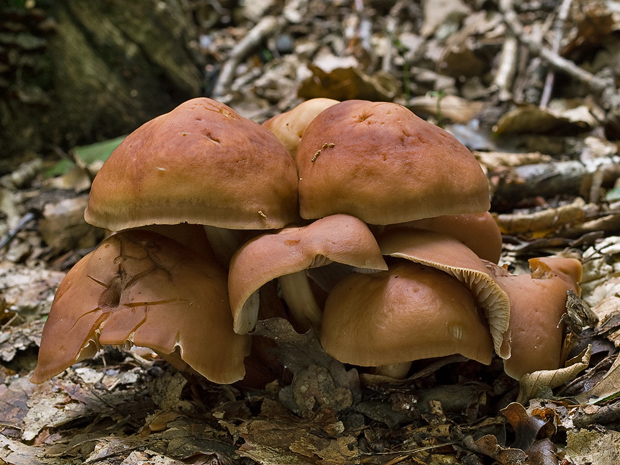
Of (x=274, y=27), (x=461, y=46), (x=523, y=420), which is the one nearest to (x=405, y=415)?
(x=523, y=420)

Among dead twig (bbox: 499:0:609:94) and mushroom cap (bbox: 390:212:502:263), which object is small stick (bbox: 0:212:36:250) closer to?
mushroom cap (bbox: 390:212:502:263)

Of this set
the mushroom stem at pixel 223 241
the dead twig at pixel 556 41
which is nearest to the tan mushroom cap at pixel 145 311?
the mushroom stem at pixel 223 241

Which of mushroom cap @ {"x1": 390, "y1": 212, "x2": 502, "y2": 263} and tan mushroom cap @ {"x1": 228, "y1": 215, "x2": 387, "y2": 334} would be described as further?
mushroom cap @ {"x1": 390, "y1": 212, "x2": 502, "y2": 263}

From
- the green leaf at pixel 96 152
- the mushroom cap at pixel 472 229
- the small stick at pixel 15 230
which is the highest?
the mushroom cap at pixel 472 229

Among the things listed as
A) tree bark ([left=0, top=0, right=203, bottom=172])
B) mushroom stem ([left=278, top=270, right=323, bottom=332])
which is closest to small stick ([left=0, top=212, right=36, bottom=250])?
tree bark ([left=0, top=0, right=203, bottom=172])

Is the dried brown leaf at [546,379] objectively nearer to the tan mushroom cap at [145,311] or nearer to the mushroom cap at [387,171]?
the mushroom cap at [387,171]

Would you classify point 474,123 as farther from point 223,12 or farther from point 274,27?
point 223,12
